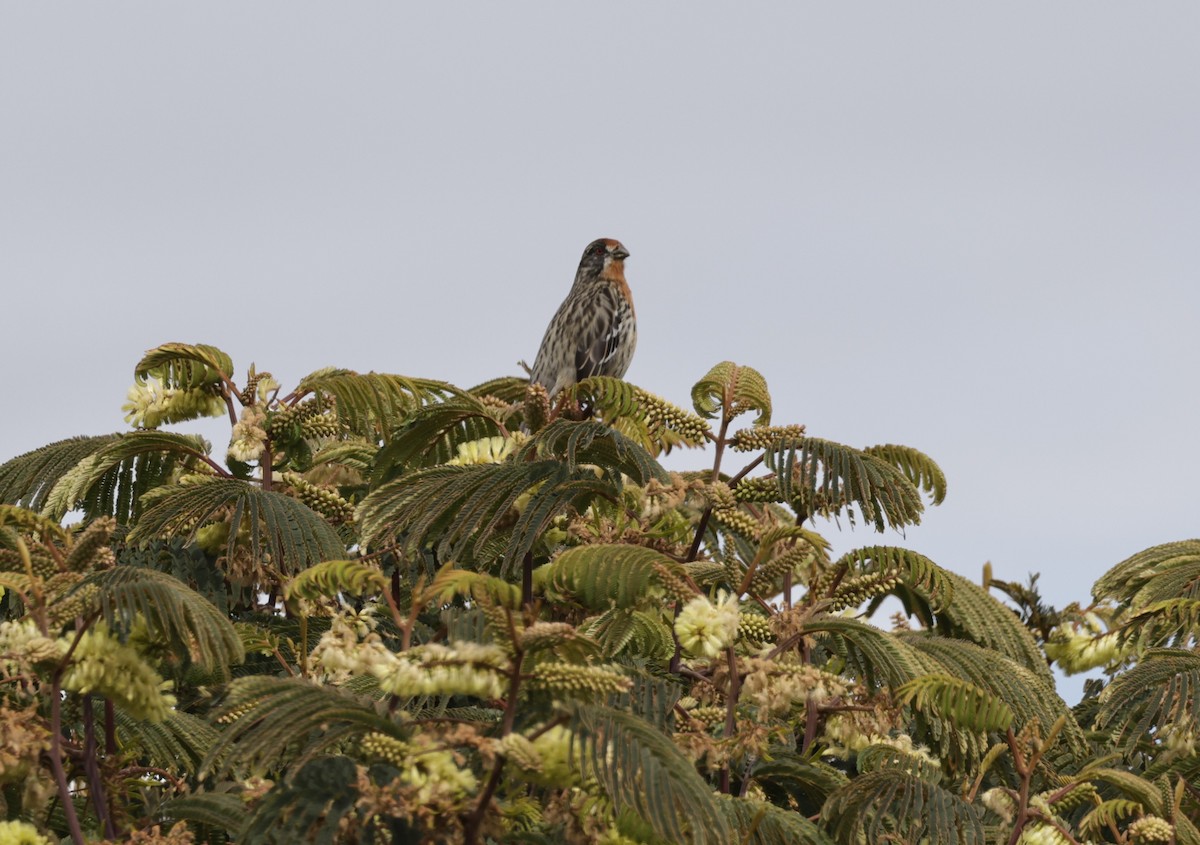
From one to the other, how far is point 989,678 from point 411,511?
159 centimetres

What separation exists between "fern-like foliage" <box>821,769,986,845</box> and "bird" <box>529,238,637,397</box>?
20.5 feet

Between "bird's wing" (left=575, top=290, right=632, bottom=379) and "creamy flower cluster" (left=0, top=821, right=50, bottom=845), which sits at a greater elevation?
"bird's wing" (left=575, top=290, right=632, bottom=379)

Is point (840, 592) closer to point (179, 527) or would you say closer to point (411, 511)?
point (411, 511)

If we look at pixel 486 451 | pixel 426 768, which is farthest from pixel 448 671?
pixel 486 451

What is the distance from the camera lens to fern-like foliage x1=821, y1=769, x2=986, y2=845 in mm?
3420

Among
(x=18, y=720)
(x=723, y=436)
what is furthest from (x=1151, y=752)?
(x=18, y=720)

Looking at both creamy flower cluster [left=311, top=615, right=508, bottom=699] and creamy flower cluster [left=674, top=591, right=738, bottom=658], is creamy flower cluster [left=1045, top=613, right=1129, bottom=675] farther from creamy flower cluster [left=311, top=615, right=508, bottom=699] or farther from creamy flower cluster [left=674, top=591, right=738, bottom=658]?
Result: creamy flower cluster [left=311, top=615, right=508, bottom=699]

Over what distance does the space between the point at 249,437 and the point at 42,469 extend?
0.77 meters

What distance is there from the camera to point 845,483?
4066 millimetres

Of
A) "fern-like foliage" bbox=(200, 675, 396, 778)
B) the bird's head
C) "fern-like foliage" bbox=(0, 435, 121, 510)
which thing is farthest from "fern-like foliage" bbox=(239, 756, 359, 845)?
the bird's head

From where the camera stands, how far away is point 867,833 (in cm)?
347

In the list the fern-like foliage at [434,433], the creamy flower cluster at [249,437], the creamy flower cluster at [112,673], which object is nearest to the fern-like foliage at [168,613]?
the creamy flower cluster at [112,673]

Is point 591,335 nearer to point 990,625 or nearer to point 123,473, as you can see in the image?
point 990,625

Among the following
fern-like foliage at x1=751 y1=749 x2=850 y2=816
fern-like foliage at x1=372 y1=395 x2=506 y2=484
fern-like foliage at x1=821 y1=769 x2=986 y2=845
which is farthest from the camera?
fern-like foliage at x1=372 y1=395 x2=506 y2=484
